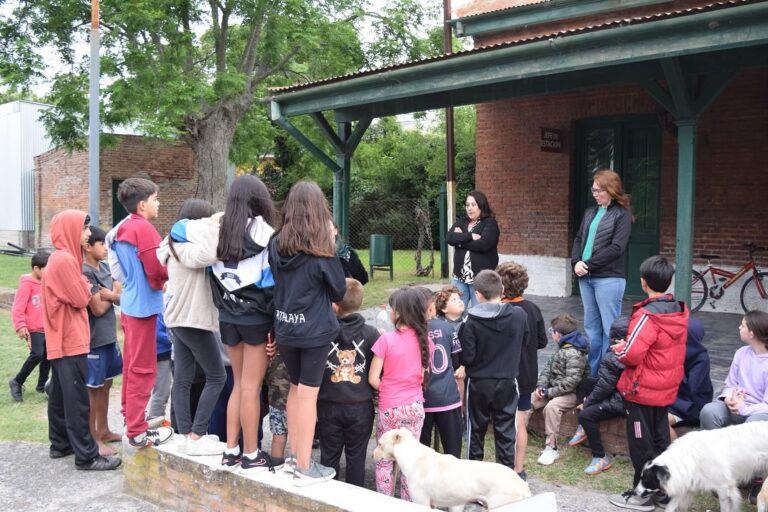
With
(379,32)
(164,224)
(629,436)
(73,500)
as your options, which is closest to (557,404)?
(629,436)

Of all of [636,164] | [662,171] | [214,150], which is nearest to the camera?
[662,171]

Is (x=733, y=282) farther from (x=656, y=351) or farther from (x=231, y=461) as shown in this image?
(x=231, y=461)

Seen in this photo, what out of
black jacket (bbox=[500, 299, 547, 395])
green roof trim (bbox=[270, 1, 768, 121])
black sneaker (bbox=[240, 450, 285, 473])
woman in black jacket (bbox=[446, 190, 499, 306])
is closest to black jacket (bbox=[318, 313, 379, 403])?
black sneaker (bbox=[240, 450, 285, 473])

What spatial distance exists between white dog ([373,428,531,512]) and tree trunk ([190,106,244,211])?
14.4m

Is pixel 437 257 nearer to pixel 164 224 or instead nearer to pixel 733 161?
pixel 164 224

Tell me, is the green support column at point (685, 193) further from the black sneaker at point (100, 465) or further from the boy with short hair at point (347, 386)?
the black sneaker at point (100, 465)

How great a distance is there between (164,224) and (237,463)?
2313 cm

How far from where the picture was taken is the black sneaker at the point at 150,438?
4.59 meters

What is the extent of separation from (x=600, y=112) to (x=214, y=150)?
396 inches

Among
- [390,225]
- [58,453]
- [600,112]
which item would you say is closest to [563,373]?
[58,453]

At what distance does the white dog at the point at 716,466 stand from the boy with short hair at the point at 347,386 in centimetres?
167

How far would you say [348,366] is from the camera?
13.8 ft

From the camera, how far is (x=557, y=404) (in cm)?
517

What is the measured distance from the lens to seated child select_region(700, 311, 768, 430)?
4332mm
